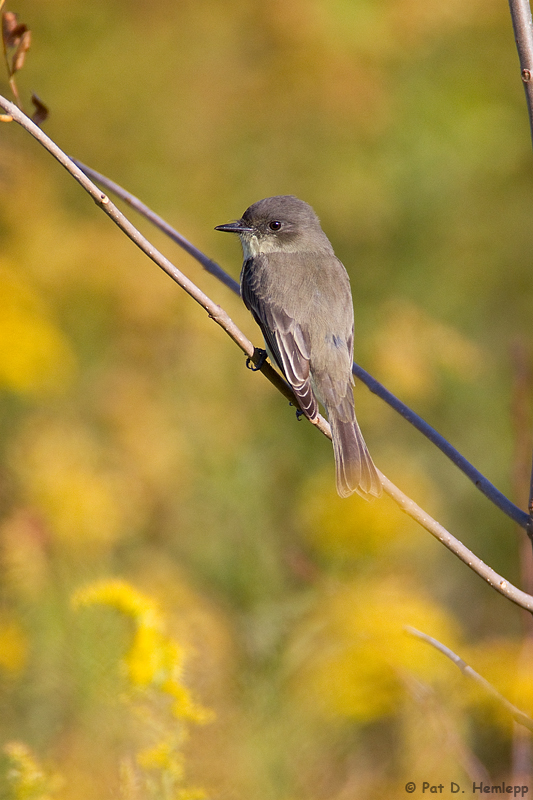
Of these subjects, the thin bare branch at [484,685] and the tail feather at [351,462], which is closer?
the thin bare branch at [484,685]

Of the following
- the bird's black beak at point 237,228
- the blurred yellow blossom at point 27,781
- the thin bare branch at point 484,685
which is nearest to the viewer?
the thin bare branch at point 484,685

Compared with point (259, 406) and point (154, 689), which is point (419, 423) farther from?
point (259, 406)

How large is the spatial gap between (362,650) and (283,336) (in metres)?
1.40

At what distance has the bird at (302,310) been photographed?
11.9 ft

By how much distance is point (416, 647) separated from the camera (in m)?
3.47

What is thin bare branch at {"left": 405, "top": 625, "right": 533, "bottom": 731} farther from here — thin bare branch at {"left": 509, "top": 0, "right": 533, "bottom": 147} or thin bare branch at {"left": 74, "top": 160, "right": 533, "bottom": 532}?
thin bare branch at {"left": 509, "top": 0, "right": 533, "bottom": 147}

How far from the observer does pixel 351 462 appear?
330 centimetres

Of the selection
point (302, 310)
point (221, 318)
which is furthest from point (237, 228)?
point (221, 318)

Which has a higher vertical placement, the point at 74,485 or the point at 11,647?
the point at 74,485

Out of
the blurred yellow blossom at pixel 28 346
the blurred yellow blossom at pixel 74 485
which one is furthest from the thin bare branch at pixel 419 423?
the blurred yellow blossom at pixel 28 346

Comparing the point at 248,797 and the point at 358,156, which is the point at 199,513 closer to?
the point at 248,797

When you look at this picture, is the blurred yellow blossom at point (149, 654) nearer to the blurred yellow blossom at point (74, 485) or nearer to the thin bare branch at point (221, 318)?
the thin bare branch at point (221, 318)

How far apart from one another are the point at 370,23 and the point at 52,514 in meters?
4.32

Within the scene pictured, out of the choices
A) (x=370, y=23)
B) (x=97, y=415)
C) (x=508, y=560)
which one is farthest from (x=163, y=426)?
(x=370, y=23)
